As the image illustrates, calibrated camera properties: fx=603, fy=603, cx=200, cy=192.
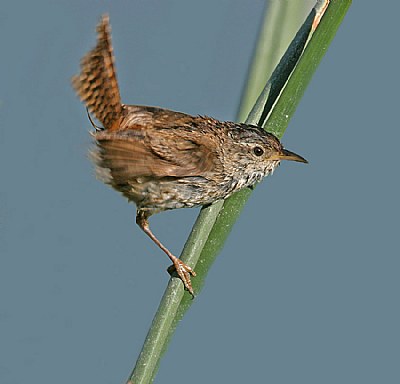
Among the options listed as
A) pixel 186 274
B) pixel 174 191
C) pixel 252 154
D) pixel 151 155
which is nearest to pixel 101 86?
pixel 151 155

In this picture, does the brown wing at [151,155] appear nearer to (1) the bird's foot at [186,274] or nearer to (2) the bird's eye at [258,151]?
(2) the bird's eye at [258,151]

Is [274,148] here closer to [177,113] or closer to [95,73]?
[177,113]

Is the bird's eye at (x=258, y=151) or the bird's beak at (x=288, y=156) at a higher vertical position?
the bird's beak at (x=288, y=156)

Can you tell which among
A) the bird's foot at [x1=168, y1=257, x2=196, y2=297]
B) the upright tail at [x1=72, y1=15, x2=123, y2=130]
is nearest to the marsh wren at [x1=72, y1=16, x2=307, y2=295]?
the upright tail at [x1=72, y1=15, x2=123, y2=130]

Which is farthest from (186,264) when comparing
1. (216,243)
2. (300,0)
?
(300,0)

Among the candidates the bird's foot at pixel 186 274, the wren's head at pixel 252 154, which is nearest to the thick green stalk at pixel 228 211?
the bird's foot at pixel 186 274

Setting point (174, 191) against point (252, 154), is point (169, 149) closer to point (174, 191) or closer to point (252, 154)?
point (174, 191)

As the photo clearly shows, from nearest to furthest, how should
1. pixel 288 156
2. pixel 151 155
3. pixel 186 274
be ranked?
pixel 186 274, pixel 151 155, pixel 288 156
